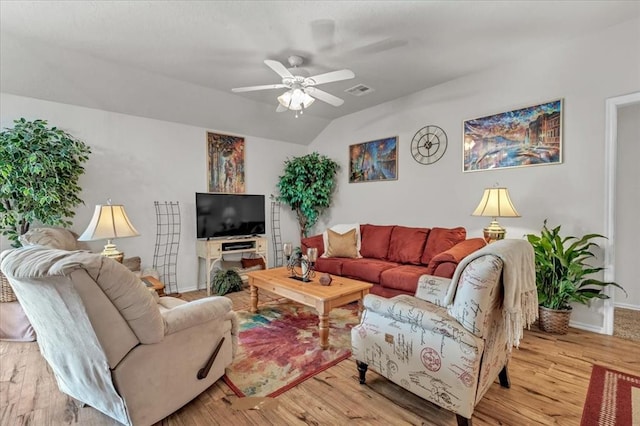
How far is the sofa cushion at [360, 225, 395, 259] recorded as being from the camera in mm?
4152

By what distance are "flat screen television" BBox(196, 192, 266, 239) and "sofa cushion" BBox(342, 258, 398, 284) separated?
1.79 m

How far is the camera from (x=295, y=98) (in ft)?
9.86

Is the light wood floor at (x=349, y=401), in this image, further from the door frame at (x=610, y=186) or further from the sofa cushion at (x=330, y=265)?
the sofa cushion at (x=330, y=265)

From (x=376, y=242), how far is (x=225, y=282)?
2.25 metres

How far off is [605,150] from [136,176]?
5429 mm

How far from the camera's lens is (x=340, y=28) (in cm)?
269

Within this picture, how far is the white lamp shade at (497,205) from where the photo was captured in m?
3.03

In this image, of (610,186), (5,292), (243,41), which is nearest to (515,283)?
(610,186)

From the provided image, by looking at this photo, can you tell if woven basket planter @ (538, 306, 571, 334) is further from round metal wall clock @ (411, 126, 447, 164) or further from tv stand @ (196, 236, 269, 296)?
tv stand @ (196, 236, 269, 296)

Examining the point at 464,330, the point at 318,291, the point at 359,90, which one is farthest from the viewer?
the point at 359,90

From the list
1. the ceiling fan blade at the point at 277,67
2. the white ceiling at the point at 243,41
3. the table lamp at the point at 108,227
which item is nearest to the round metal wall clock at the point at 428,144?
the white ceiling at the point at 243,41

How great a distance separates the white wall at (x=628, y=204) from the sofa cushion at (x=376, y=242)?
2756 mm

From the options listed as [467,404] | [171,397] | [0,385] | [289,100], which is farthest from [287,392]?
[289,100]

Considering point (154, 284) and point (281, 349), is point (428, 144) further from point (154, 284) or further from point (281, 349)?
point (154, 284)
